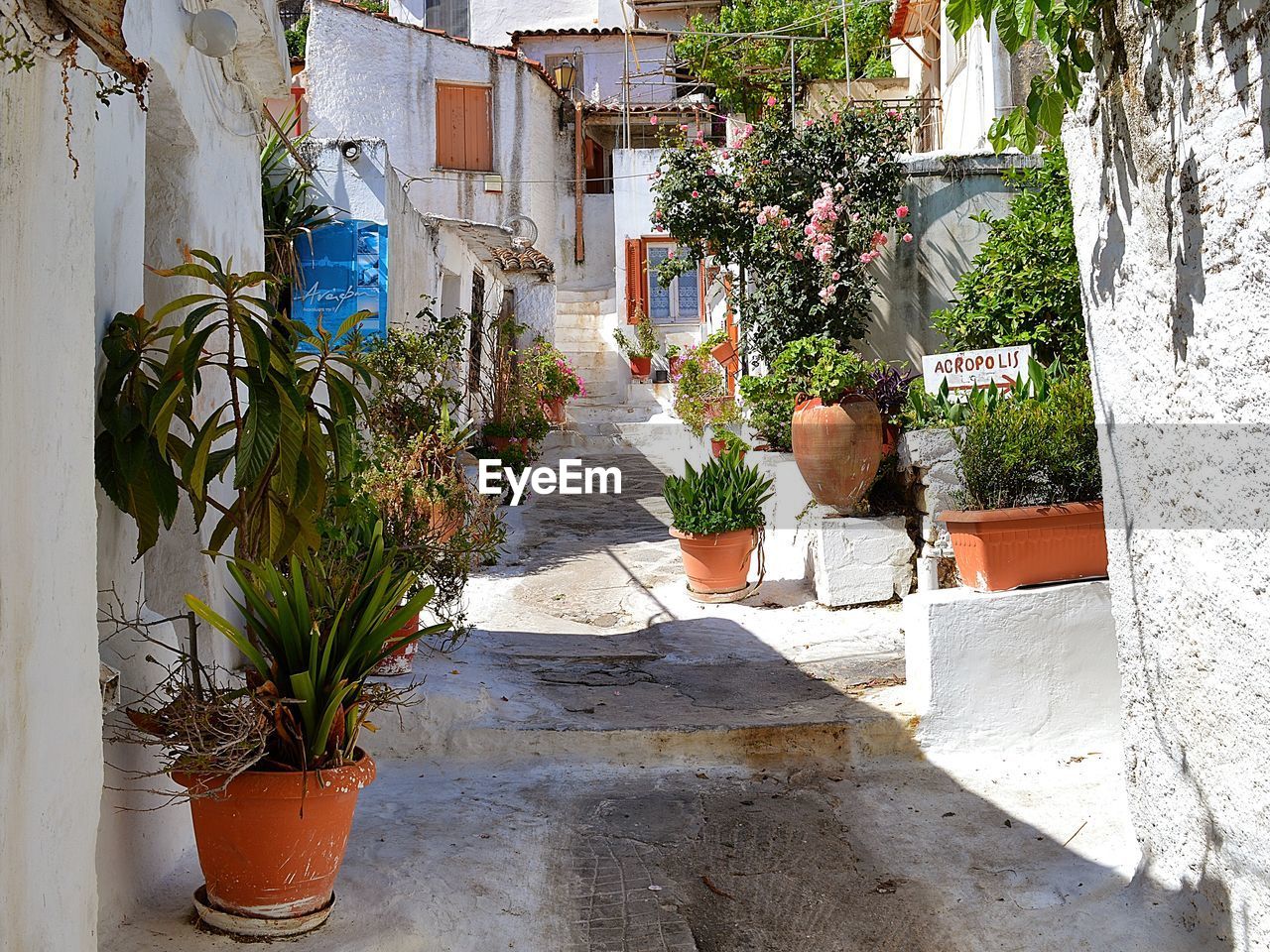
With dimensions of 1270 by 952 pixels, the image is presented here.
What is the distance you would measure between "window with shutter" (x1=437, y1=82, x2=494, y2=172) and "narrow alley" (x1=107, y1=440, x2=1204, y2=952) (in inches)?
579

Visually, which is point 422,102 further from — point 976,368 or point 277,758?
point 277,758

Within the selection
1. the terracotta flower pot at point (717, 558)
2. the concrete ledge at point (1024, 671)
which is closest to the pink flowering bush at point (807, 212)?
the terracotta flower pot at point (717, 558)

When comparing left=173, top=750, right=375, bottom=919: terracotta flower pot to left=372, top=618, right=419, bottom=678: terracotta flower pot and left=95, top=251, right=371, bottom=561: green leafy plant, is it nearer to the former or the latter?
left=95, top=251, right=371, bottom=561: green leafy plant

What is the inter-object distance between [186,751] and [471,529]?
345cm

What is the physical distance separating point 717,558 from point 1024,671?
315 centimetres

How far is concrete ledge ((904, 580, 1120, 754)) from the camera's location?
16.6 feet

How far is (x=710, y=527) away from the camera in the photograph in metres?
7.88

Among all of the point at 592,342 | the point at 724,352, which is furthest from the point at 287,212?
the point at 592,342

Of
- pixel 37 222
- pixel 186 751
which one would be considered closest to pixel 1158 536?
pixel 186 751

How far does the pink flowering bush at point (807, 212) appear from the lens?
29.3 ft

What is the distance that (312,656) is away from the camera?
3.23m

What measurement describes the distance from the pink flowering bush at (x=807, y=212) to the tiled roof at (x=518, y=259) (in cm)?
479

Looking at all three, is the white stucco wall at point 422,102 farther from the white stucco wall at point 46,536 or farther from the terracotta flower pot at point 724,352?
the white stucco wall at point 46,536

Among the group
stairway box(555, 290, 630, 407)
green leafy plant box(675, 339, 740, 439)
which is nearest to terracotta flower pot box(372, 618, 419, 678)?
green leafy plant box(675, 339, 740, 439)
